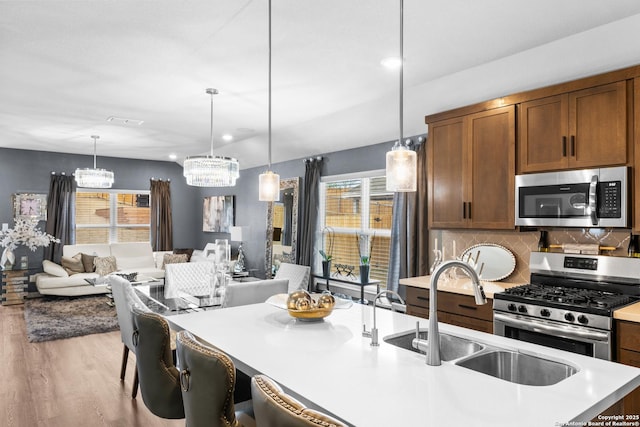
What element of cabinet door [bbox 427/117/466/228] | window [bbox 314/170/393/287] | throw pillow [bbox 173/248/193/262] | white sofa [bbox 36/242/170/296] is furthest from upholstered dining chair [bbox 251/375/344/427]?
throw pillow [bbox 173/248/193/262]

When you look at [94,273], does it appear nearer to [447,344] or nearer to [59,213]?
[59,213]

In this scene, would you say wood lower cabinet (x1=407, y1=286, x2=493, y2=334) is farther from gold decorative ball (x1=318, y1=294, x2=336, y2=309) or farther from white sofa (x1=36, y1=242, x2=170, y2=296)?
white sofa (x1=36, y1=242, x2=170, y2=296)

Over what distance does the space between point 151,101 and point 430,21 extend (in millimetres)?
3121

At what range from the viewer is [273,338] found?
1.99 m

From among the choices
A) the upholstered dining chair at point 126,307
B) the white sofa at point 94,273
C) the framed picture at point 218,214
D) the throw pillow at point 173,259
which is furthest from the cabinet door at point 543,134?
the throw pillow at point 173,259

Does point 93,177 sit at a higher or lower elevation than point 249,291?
higher

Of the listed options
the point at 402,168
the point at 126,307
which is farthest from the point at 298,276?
the point at 402,168

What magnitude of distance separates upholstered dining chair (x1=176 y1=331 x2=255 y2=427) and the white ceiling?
1989 millimetres

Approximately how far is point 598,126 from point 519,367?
198 cm

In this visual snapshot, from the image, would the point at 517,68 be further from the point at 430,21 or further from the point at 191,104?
the point at 191,104

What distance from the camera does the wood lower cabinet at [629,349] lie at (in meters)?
2.33

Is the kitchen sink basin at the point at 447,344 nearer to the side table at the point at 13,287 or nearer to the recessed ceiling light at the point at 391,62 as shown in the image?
the recessed ceiling light at the point at 391,62

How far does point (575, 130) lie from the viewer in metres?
3.00

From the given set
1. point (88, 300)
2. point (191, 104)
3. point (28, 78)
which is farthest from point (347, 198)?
point (88, 300)
